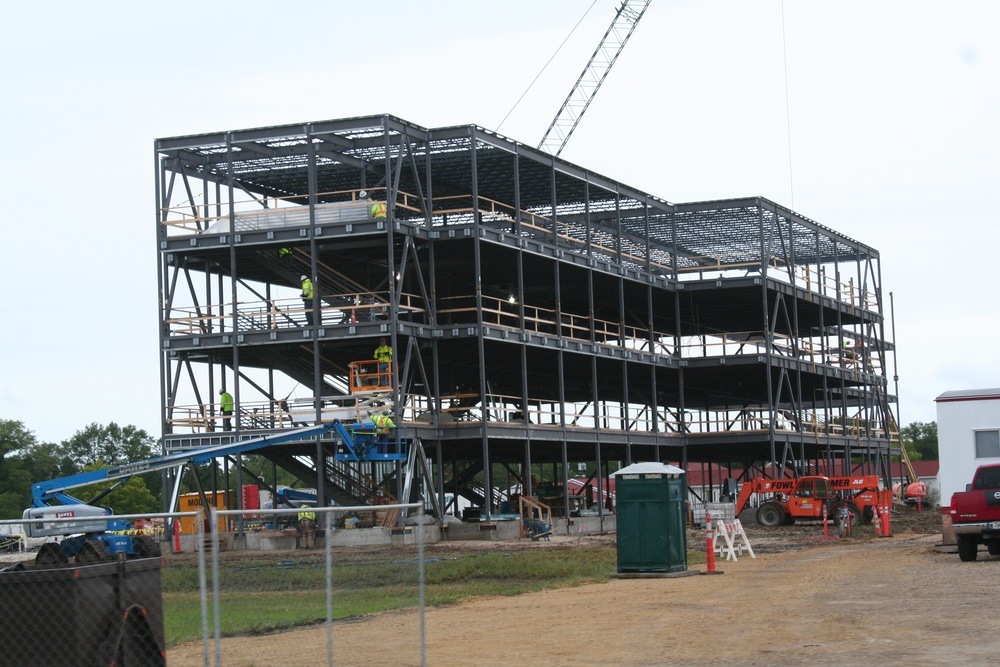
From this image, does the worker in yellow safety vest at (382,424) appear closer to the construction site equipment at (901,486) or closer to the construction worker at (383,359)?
the construction worker at (383,359)

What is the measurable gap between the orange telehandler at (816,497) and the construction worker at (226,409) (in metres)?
19.4

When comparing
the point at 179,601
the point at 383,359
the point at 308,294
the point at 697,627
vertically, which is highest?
the point at 308,294

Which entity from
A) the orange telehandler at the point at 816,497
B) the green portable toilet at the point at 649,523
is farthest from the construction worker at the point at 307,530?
the orange telehandler at the point at 816,497

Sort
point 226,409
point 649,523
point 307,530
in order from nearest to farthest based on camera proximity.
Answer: point 649,523 → point 307,530 → point 226,409

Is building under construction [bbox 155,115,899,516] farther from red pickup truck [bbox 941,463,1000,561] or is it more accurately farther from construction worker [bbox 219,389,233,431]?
red pickup truck [bbox 941,463,1000,561]

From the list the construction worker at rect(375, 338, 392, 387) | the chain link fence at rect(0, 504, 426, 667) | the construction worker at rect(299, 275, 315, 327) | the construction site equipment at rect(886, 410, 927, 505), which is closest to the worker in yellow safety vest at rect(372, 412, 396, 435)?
the construction worker at rect(375, 338, 392, 387)

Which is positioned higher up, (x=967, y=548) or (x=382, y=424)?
(x=382, y=424)

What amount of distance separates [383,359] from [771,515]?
16.3m

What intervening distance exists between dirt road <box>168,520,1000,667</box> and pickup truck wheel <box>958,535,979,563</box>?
6.25 feet

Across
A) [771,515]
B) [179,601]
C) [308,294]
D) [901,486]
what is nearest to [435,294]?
[308,294]

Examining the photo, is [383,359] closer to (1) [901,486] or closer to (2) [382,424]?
(2) [382,424]

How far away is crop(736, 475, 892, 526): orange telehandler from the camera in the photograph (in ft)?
153

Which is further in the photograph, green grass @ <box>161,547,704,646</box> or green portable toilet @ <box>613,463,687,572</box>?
green portable toilet @ <box>613,463,687,572</box>

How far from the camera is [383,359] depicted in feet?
135
